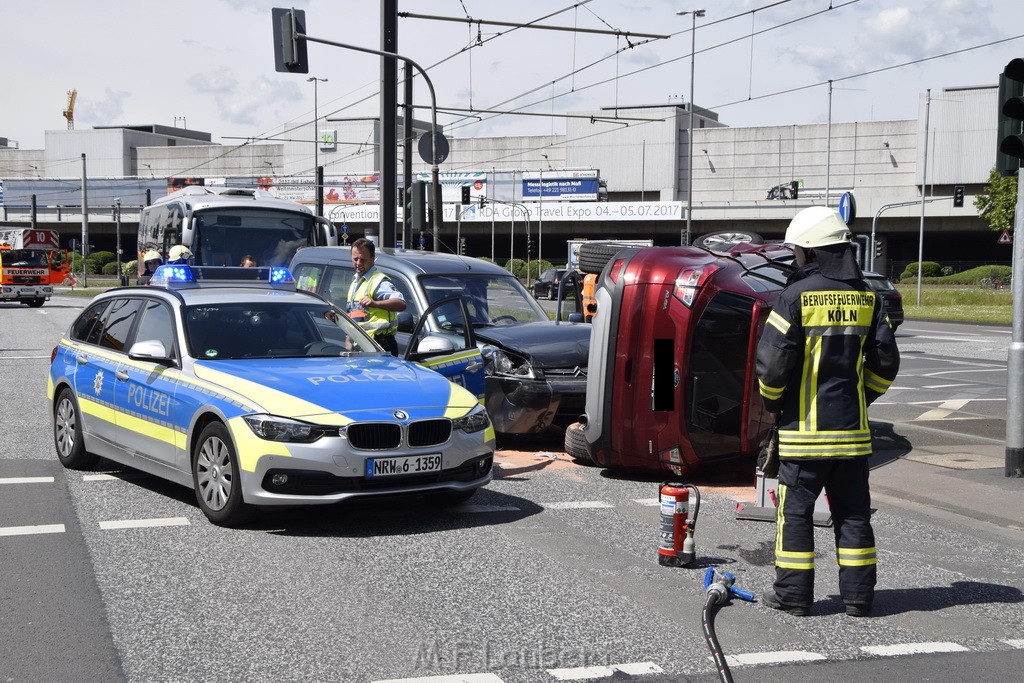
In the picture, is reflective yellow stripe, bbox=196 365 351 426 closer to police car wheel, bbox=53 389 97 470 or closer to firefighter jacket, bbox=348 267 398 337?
police car wheel, bbox=53 389 97 470

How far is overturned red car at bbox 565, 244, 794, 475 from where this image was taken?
8.99m

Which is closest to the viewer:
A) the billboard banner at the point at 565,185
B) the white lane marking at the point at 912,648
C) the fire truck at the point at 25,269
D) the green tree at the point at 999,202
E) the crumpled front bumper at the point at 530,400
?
Result: the white lane marking at the point at 912,648

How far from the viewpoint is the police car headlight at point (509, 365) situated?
424 inches

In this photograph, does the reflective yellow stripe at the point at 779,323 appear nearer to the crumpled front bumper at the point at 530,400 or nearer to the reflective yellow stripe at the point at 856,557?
the reflective yellow stripe at the point at 856,557

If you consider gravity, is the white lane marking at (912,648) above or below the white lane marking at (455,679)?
below

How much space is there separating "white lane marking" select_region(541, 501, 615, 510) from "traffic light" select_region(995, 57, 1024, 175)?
13.7ft

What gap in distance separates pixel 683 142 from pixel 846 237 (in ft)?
313

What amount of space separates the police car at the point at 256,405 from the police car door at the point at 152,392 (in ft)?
0.04

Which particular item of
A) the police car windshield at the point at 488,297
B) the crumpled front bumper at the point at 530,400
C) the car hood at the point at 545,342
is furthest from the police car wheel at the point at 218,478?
the police car windshield at the point at 488,297

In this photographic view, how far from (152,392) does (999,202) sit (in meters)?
66.6

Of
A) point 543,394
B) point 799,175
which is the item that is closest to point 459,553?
point 543,394

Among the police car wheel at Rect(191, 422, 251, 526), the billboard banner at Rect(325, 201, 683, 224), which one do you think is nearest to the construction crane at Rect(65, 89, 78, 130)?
the billboard banner at Rect(325, 201, 683, 224)

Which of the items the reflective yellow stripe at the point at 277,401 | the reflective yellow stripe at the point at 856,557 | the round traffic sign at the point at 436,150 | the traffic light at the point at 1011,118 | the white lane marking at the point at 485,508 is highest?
the round traffic sign at the point at 436,150

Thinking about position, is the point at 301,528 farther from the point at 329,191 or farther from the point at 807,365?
the point at 329,191
